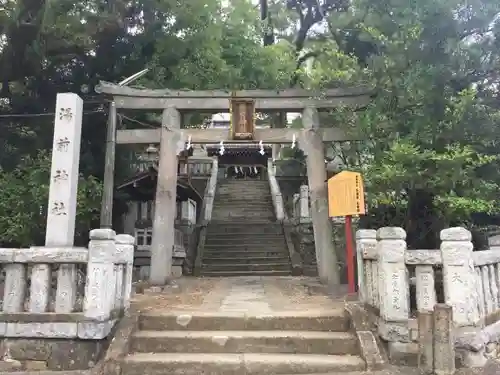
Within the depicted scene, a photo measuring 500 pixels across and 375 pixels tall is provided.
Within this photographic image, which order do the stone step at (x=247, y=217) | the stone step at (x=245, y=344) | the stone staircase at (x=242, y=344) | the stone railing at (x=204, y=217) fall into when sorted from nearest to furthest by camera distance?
the stone staircase at (x=242, y=344), the stone step at (x=245, y=344), the stone railing at (x=204, y=217), the stone step at (x=247, y=217)

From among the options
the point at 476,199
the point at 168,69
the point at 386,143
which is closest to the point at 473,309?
the point at 476,199

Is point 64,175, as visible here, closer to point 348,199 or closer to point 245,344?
point 245,344

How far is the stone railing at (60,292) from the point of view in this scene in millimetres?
5617

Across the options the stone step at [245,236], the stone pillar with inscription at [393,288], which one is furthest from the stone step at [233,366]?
the stone step at [245,236]

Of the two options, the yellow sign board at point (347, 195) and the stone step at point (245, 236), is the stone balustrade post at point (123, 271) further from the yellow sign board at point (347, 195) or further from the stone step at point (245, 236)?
the stone step at point (245, 236)

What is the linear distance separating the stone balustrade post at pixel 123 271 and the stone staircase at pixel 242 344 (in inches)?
13.6

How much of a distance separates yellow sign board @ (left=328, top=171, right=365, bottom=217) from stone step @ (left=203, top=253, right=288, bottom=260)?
20.4 ft

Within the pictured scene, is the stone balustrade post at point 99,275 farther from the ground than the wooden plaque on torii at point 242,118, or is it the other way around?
the wooden plaque on torii at point 242,118

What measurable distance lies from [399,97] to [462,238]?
3.65 metres

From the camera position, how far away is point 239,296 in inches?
355

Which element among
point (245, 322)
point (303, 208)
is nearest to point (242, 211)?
point (303, 208)

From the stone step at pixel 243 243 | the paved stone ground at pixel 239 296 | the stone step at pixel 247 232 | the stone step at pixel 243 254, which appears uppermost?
the stone step at pixel 247 232

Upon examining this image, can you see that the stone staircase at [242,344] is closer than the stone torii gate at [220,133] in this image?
Yes

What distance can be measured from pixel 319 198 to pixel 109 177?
4.92m
